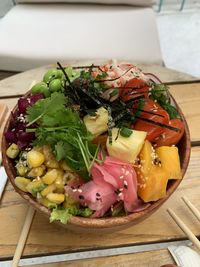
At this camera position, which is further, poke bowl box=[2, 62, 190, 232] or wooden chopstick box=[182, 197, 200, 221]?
wooden chopstick box=[182, 197, 200, 221]

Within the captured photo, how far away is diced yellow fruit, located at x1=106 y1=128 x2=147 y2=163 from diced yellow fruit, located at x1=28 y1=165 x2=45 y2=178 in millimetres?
146

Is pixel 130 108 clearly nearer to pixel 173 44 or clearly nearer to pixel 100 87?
Answer: pixel 100 87

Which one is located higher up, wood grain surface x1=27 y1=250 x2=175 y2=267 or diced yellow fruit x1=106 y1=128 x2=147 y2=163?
diced yellow fruit x1=106 y1=128 x2=147 y2=163

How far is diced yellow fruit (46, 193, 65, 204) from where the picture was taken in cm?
75

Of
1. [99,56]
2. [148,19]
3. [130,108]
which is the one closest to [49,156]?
[130,108]

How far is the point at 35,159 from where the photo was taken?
29.8 inches

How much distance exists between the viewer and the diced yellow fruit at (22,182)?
2.53ft

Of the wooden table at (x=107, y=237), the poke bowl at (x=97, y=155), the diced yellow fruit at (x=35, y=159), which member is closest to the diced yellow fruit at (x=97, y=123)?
the poke bowl at (x=97, y=155)

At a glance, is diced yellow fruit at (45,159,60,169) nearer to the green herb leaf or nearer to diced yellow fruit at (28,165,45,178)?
diced yellow fruit at (28,165,45,178)

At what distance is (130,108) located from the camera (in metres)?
0.82

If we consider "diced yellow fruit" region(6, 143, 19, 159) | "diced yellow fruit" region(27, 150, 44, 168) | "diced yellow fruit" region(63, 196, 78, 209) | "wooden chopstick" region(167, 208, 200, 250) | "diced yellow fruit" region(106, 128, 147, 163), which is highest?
"diced yellow fruit" region(106, 128, 147, 163)

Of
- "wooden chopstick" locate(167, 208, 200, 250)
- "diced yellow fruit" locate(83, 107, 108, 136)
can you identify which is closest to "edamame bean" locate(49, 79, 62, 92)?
"diced yellow fruit" locate(83, 107, 108, 136)

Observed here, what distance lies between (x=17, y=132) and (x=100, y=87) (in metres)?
0.22

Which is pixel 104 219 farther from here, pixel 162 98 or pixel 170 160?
pixel 162 98
